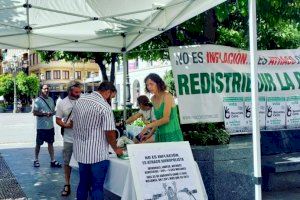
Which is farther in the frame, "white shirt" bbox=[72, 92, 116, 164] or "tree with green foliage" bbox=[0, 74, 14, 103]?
"tree with green foliage" bbox=[0, 74, 14, 103]

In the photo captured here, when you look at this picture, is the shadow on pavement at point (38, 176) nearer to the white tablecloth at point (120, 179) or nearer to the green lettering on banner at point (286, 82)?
the white tablecloth at point (120, 179)

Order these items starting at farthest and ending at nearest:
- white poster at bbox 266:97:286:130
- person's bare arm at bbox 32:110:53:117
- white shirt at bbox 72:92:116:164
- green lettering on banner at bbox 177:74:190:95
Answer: person's bare arm at bbox 32:110:53:117
white poster at bbox 266:97:286:130
green lettering on banner at bbox 177:74:190:95
white shirt at bbox 72:92:116:164

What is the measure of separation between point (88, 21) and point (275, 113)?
3904mm

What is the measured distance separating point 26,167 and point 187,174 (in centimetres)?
623

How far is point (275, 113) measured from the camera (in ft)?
24.9

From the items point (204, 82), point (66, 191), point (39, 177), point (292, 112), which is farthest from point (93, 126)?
point (39, 177)

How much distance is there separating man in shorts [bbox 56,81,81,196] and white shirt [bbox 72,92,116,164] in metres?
1.91

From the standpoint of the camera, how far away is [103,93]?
5.29m

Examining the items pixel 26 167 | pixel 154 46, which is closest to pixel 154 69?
pixel 154 46

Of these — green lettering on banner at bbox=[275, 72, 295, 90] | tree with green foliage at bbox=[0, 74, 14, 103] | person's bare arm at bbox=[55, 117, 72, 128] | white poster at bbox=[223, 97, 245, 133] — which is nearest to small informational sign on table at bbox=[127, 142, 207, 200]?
white poster at bbox=[223, 97, 245, 133]

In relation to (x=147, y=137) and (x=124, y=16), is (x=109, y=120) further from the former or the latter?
(x=124, y=16)

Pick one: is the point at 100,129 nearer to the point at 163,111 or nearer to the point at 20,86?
the point at 163,111

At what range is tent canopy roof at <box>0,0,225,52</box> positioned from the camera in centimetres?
701

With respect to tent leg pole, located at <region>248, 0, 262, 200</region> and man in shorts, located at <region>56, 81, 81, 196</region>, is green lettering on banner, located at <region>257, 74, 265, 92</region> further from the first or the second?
man in shorts, located at <region>56, 81, 81, 196</region>
